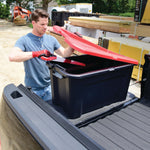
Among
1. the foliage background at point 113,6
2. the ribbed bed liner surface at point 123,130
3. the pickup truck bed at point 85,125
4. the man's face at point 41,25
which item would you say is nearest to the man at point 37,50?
the man's face at point 41,25

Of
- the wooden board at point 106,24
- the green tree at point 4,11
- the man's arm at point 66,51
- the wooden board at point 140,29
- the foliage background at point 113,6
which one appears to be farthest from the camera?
the foliage background at point 113,6

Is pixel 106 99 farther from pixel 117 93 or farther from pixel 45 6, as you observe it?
pixel 45 6

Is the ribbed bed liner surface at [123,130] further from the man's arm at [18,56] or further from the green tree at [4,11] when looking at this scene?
the green tree at [4,11]

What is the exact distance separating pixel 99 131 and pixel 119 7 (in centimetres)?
4147

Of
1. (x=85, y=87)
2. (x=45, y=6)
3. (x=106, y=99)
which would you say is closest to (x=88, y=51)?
(x=85, y=87)

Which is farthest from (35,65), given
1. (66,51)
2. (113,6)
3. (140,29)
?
(113,6)

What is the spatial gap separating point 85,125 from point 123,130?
42 cm

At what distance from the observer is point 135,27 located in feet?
19.7

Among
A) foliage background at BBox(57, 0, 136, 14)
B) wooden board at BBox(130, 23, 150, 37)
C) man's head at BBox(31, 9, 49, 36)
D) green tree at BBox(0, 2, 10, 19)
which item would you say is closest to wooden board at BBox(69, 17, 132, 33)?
wooden board at BBox(130, 23, 150, 37)

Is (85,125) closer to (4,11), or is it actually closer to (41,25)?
(41,25)

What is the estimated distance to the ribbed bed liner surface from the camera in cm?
168

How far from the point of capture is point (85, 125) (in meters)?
1.95

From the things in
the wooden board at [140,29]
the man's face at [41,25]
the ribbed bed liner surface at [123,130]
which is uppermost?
the man's face at [41,25]

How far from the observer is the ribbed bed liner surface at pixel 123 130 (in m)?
1.68
